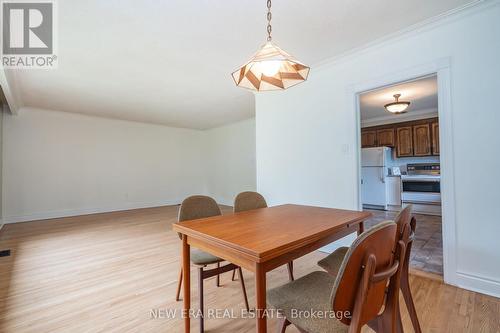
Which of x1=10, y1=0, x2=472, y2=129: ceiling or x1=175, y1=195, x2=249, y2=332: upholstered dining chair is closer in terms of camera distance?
x1=175, y1=195, x2=249, y2=332: upholstered dining chair

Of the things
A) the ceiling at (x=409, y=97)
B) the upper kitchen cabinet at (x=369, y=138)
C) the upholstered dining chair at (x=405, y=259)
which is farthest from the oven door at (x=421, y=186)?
the upholstered dining chair at (x=405, y=259)

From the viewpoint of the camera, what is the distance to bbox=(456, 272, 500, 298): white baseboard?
6.08ft

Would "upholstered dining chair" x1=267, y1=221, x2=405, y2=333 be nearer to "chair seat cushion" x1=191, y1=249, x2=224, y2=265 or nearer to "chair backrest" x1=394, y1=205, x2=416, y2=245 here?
"chair backrest" x1=394, y1=205, x2=416, y2=245

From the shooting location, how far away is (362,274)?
0.77 meters

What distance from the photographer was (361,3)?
1.86 metres

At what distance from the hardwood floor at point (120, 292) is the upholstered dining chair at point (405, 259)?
1.01 feet

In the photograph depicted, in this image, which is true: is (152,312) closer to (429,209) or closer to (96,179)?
(96,179)

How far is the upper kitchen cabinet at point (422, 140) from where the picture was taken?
5.16 metres

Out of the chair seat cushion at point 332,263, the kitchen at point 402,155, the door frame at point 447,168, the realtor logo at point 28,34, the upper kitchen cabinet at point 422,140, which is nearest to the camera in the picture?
the chair seat cushion at point 332,263

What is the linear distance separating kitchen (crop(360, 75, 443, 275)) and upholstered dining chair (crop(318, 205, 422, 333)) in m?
3.12

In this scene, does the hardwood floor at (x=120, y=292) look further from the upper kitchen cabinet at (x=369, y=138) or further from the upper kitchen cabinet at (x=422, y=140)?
the upper kitchen cabinet at (x=369, y=138)

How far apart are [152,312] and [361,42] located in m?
3.32

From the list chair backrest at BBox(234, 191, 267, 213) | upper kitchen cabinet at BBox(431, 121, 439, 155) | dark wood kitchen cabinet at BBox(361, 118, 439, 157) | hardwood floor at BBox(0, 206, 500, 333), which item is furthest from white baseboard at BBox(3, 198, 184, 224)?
upper kitchen cabinet at BBox(431, 121, 439, 155)

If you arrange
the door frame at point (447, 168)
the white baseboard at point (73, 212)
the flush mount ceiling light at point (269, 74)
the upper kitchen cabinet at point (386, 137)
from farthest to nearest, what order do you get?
the upper kitchen cabinet at point (386, 137) < the white baseboard at point (73, 212) < the door frame at point (447, 168) < the flush mount ceiling light at point (269, 74)
